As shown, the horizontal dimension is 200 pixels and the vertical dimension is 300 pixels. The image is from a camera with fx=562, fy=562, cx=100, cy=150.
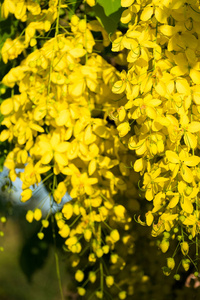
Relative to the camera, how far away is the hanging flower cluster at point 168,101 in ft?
2.31

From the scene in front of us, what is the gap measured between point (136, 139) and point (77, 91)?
0.15 metres

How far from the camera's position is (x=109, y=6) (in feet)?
2.72

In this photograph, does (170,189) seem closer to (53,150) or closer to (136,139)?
(136,139)

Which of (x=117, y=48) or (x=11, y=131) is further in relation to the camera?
(x=11, y=131)

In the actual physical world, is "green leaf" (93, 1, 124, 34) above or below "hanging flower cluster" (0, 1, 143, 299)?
above

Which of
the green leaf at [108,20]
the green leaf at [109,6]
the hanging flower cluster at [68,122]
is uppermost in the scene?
the green leaf at [109,6]

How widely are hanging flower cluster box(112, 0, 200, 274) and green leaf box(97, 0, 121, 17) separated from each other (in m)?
0.08

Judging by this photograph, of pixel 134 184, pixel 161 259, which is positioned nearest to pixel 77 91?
pixel 134 184

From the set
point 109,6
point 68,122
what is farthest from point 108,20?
point 68,122

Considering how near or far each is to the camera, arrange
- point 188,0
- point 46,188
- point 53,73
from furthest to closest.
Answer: point 46,188
point 53,73
point 188,0

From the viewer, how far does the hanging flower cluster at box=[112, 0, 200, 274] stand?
70 cm

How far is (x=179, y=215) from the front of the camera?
0.74m

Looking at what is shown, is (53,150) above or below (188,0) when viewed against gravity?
below

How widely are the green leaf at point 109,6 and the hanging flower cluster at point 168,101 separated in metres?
0.08
